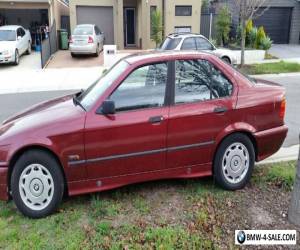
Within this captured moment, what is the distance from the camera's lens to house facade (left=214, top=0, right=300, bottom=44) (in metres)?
25.2

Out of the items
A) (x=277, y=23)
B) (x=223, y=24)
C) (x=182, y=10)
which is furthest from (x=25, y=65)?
(x=277, y=23)

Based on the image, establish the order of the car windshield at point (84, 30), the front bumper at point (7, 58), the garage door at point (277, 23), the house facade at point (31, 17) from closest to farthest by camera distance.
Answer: the front bumper at point (7, 58) → the car windshield at point (84, 30) → the house facade at point (31, 17) → the garage door at point (277, 23)

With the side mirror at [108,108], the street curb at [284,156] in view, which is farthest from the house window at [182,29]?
the side mirror at [108,108]

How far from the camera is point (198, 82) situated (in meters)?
4.10

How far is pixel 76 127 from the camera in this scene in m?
3.62

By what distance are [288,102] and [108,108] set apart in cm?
681

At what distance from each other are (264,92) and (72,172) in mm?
2494

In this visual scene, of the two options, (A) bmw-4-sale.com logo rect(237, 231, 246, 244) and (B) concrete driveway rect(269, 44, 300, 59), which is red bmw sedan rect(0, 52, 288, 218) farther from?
(B) concrete driveway rect(269, 44, 300, 59)

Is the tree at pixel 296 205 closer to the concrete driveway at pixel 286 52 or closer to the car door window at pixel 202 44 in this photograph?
the car door window at pixel 202 44

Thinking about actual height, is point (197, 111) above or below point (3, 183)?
above

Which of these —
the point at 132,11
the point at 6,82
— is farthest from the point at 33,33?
the point at 6,82

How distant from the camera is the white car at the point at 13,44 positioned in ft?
52.6

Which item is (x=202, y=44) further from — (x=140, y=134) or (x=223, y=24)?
(x=140, y=134)

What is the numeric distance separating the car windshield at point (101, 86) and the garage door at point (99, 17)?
63.8 ft
